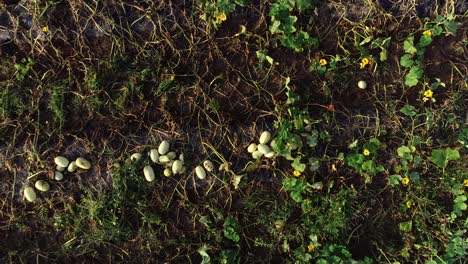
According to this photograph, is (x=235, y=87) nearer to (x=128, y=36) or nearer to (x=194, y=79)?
(x=194, y=79)

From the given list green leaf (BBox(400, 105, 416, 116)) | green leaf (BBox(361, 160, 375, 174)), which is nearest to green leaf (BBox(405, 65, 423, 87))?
green leaf (BBox(400, 105, 416, 116))

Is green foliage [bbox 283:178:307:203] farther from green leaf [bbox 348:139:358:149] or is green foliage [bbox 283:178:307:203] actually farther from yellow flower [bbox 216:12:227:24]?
yellow flower [bbox 216:12:227:24]

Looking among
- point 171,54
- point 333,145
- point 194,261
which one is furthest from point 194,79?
point 194,261

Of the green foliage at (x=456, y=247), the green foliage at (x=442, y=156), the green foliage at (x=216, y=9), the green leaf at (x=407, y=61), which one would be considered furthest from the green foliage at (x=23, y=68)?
the green foliage at (x=456, y=247)

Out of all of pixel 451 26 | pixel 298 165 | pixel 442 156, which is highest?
pixel 451 26

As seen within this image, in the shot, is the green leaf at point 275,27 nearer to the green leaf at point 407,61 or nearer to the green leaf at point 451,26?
the green leaf at point 407,61

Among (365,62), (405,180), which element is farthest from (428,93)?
(405,180)

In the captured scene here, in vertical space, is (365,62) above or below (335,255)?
above

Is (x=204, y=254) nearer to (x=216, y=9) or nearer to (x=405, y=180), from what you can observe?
(x=405, y=180)
